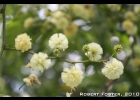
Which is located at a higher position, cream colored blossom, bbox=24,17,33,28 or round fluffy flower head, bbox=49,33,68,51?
cream colored blossom, bbox=24,17,33,28

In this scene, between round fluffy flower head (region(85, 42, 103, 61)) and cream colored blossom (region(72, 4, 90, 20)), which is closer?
round fluffy flower head (region(85, 42, 103, 61))

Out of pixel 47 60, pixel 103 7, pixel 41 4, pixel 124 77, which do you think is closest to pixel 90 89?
pixel 124 77

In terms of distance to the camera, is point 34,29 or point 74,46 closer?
point 34,29

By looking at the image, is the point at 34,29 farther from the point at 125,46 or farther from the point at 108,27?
the point at 125,46

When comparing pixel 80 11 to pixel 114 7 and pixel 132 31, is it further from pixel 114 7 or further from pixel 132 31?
pixel 132 31

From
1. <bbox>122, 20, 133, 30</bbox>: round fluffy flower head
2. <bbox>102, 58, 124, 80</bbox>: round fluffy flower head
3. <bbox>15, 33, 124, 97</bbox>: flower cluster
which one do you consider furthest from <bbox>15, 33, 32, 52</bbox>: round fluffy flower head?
<bbox>122, 20, 133, 30</bbox>: round fluffy flower head

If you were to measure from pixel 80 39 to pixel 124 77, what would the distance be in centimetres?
37

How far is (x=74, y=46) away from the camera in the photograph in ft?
7.07

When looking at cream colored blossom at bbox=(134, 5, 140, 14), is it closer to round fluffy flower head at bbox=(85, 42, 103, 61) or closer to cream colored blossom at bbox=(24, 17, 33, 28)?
cream colored blossom at bbox=(24, 17, 33, 28)

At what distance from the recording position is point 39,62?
1009 millimetres

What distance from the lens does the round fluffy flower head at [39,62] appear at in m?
1.01

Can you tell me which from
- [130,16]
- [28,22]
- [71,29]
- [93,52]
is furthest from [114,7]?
[93,52]

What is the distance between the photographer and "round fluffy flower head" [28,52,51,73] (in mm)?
1009

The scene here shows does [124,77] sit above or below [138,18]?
below
